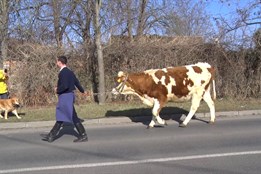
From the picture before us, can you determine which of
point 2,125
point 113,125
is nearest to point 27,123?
point 2,125

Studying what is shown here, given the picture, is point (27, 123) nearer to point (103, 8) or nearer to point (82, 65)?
point (82, 65)

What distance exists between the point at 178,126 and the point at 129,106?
184 inches

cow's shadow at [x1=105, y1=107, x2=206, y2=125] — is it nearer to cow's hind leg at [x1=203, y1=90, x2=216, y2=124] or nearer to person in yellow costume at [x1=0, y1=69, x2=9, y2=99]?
cow's hind leg at [x1=203, y1=90, x2=216, y2=124]

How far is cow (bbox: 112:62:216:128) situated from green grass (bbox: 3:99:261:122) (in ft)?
7.11

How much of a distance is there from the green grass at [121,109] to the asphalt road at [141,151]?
2.09 metres

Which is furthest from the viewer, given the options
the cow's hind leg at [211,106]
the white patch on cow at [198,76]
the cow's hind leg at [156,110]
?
the cow's hind leg at [211,106]

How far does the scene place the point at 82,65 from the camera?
18.0 m

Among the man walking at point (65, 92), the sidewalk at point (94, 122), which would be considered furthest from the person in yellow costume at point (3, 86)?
the man walking at point (65, 92)

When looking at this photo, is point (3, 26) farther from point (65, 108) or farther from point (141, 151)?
point (141, 151)

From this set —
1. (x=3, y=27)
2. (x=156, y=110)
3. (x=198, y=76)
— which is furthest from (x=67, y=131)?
(x=3, y=27)

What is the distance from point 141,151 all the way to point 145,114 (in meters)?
5.45

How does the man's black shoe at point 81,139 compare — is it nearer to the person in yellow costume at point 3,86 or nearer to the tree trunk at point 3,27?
the person in yellow costume at point 3,86

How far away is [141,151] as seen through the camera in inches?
323

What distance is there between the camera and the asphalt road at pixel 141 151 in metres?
6.88
